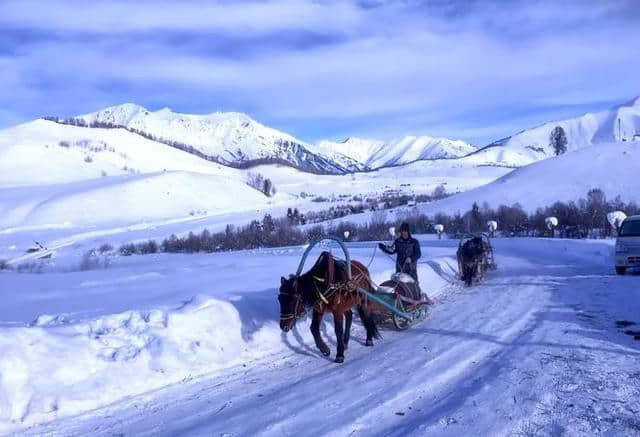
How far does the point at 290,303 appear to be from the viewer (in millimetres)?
9531

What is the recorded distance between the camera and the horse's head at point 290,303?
9.45m

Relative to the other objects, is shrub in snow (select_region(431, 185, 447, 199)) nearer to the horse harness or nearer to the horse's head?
the horse harness

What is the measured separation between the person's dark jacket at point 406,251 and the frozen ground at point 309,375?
136cm

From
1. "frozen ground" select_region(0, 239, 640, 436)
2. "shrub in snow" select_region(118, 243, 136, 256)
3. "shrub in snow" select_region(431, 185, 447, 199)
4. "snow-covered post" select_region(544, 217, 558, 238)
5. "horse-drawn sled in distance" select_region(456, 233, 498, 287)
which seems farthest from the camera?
"shrub in snow" select_region(431, 185, 447, 199)

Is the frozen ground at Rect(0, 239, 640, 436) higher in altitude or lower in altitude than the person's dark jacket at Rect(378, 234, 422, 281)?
lower

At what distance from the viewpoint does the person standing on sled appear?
14062mm

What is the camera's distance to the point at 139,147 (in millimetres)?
199375

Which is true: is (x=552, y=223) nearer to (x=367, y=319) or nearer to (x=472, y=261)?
(x=472, y=261)

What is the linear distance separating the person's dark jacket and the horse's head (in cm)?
474

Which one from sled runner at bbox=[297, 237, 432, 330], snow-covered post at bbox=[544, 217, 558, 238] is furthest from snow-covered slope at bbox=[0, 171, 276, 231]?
sled runner at bbox=[297, 237, 432, 330]

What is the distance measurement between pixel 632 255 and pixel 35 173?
14625cm

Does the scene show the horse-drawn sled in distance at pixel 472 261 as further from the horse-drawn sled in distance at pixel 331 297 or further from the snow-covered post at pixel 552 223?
the snow-covered post at pixel 552 223

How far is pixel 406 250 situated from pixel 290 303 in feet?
17.2

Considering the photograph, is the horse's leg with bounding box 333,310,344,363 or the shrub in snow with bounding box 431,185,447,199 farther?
the shrub in snow with bounding box 431,185,447,199
